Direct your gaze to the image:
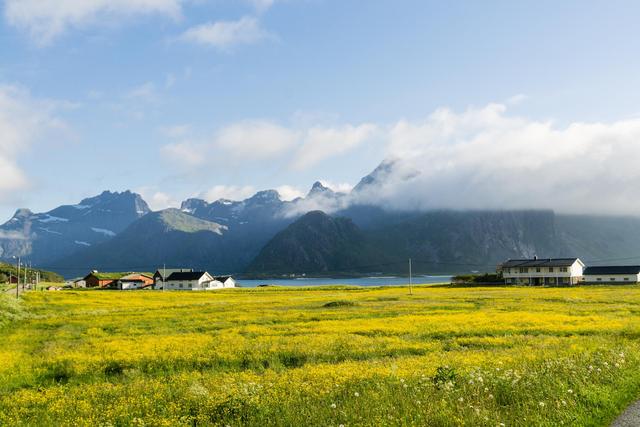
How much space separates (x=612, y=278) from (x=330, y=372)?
509 ft

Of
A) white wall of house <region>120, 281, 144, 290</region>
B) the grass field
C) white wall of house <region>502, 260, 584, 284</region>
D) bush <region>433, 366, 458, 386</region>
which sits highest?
bush <region>433, 366, 458, 386</region>

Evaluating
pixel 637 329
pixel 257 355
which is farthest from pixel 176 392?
pixel 637 329

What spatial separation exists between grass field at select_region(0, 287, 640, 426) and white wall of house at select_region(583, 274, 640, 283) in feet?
378

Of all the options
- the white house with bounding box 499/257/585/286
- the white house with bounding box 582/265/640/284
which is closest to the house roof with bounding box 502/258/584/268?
the white house with bounding box 499/257/585/286

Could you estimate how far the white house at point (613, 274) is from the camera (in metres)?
145

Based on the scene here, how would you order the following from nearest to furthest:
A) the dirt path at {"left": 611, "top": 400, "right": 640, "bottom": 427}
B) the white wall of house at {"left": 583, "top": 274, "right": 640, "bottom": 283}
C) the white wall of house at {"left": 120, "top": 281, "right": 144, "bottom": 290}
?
the dirt path at {"left": 611, "top": 400, "right": 640, "bottom": 427} < the white wall of house at {"left": 583, "top": 274, "right": 640, "bottom": 283} < the white wall of house at {"left": 120, "top": 281, "right": 144, "bottom": 290}

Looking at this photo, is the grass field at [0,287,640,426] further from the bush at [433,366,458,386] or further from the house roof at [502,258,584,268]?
the house roof at [502,258,584,268]

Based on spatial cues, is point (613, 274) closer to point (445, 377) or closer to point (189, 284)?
point (189, 284)

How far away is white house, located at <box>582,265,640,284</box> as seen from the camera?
475 ft

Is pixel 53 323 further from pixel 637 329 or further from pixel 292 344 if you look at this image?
pixel 637 329

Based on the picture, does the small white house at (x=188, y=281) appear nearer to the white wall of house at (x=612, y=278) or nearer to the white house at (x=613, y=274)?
the white house at (x=613, y=274)

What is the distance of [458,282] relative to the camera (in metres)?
151

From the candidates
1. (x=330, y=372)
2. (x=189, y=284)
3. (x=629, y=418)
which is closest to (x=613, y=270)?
(x=189, y=284)

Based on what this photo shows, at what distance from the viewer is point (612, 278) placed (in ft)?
492
